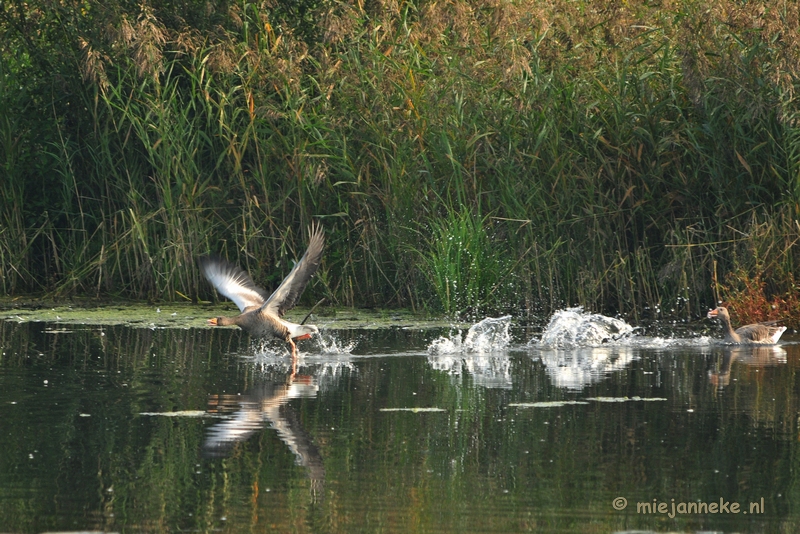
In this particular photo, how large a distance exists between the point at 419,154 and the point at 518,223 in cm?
118

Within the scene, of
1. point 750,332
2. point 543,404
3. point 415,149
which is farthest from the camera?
point 415,149

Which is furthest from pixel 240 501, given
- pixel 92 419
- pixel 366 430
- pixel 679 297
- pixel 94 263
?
pixel 94 263

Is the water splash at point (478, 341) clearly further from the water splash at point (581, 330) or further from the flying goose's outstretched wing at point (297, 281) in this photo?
the flying goose's outstretched wing at point (297, 281)

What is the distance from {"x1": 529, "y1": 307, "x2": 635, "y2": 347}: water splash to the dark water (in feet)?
2.13

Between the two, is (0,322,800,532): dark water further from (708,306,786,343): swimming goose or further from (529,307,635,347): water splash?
(529,307,635,347): water splash

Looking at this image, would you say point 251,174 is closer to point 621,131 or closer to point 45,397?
point 621,131

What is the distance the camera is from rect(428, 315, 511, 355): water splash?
1114 centimetres

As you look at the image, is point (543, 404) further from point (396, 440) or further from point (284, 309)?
point (284, 309)

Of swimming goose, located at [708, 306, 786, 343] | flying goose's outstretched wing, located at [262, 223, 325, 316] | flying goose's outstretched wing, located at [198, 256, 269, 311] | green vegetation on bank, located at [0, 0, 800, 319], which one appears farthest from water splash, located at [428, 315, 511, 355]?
swimming goose, located at [708, 306, 786, 343]

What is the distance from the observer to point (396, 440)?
7031 mm

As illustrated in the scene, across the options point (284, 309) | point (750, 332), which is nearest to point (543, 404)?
point (284, 309)

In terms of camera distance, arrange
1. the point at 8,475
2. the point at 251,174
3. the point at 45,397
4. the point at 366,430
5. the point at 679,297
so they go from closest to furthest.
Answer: the point at 8,475, the point at 366,430, the point at 45,397, the point at 679,297, the point at 251,174

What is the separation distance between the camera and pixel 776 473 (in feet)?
20.4

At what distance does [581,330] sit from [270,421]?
4834 millimetres
